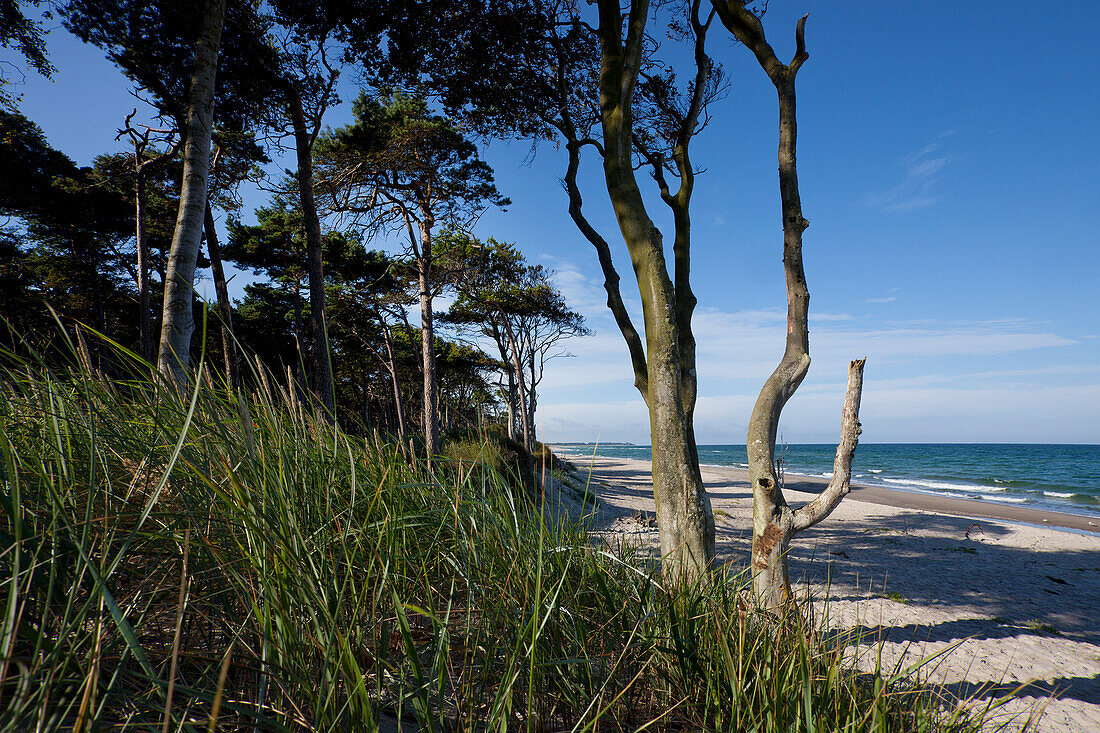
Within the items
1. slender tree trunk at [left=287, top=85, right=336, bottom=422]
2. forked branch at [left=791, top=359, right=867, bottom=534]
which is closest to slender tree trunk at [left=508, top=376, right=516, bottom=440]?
slender tree trunk at [left=287, top=85, right=336, bottom=422]

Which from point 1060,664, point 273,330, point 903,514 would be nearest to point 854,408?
point 1060,664

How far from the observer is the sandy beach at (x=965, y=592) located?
3517 millimetres

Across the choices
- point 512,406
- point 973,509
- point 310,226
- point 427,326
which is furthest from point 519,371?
point 973,509

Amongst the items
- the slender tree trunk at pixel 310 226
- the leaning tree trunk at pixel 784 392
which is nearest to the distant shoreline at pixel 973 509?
the slender tree trunk at pixel 310 226

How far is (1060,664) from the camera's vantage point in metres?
4.43

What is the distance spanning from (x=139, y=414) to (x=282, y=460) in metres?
1.00

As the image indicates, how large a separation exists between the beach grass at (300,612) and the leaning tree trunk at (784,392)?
48.6 inches

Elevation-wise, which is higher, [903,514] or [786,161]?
[786,161]

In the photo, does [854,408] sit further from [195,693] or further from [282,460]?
[195,693]

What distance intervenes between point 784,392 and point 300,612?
3.20 meters

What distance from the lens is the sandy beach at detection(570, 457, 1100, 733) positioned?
3517mm

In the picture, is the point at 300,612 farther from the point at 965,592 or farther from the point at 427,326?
the point at 427,326

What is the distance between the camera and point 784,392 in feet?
10.8

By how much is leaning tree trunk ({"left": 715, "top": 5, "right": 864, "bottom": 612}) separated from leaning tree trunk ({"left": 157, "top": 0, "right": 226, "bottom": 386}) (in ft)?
15.0
